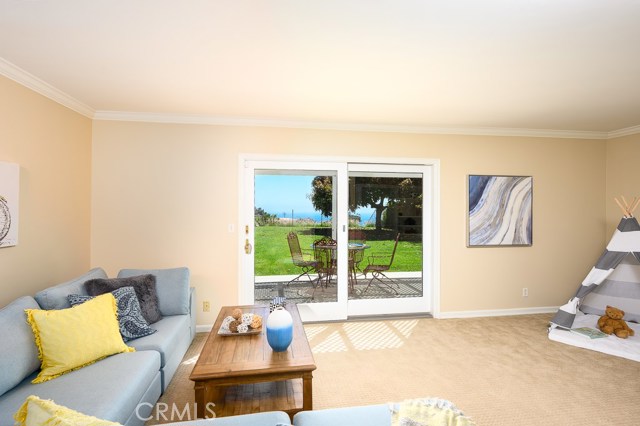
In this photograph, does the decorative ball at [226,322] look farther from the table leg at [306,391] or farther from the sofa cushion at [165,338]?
the table leg at [306,391]

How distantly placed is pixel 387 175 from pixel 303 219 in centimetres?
128

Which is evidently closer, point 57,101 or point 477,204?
point 57,101

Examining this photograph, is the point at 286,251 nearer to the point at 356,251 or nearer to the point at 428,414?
the point at 356,251

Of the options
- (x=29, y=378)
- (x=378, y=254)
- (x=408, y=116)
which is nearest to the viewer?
(x=29, y=378)

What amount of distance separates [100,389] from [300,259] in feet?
8.61

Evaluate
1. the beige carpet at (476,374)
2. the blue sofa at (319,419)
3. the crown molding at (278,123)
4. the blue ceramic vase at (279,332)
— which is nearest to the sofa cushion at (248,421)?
the blue sofa at (319,419)

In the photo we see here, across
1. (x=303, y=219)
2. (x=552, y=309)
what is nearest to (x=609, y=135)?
(x=552, y=309)

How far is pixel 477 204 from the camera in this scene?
427 centimetres

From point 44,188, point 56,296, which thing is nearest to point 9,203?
point 44,188

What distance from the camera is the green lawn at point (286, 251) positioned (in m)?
4.02

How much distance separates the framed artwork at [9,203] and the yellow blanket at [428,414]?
303 centimetres

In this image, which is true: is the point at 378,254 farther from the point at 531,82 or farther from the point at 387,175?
the point at 531,82

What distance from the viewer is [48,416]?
90 cm

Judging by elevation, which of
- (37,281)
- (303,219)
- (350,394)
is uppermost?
(303,219)
